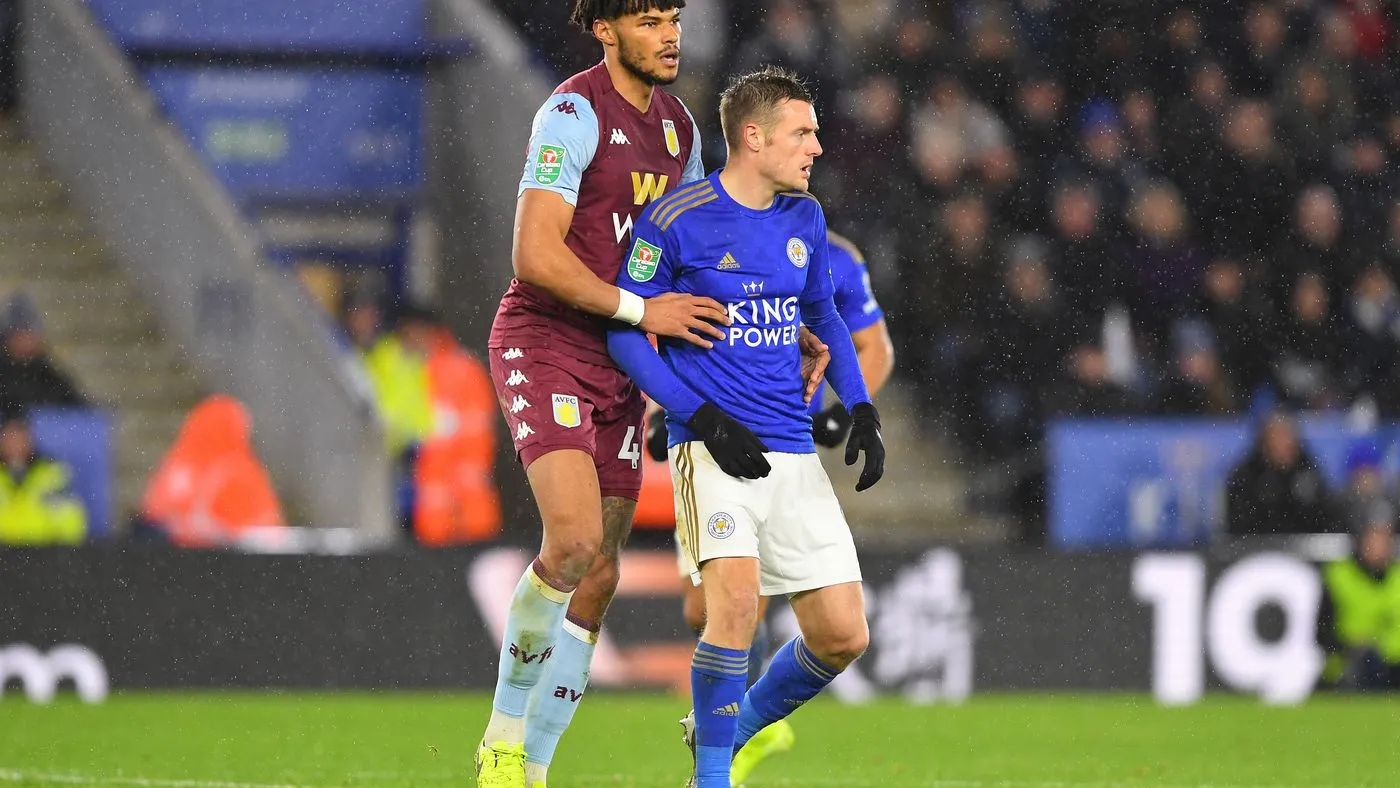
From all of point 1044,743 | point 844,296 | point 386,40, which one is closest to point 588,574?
point 844,296

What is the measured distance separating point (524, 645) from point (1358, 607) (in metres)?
7.37

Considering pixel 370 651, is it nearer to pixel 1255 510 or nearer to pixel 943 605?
pixel 943 605

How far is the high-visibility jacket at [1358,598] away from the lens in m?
11.9

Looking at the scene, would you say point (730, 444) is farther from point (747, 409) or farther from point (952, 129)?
point (952, 129)

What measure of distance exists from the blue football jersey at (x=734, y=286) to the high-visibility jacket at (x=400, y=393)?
7853 mm

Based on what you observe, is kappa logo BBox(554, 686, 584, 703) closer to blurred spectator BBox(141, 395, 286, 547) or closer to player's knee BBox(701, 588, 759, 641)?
player's knee BBox(701, 588, 759, 641)

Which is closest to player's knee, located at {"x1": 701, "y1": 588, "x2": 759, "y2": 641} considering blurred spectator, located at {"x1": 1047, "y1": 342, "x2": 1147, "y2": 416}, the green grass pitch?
the green grass pitch

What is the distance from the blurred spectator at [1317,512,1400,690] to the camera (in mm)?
11945

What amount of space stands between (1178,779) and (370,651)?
17.4 feet

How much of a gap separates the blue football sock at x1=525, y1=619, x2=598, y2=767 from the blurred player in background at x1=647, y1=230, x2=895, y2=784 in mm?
751

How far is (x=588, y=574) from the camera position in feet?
20.9

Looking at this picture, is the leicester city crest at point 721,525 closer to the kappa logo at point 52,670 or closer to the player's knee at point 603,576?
the player's knee at point 603,576

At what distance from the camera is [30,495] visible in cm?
1182

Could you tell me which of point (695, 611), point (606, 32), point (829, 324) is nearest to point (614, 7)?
point (606, 32)
